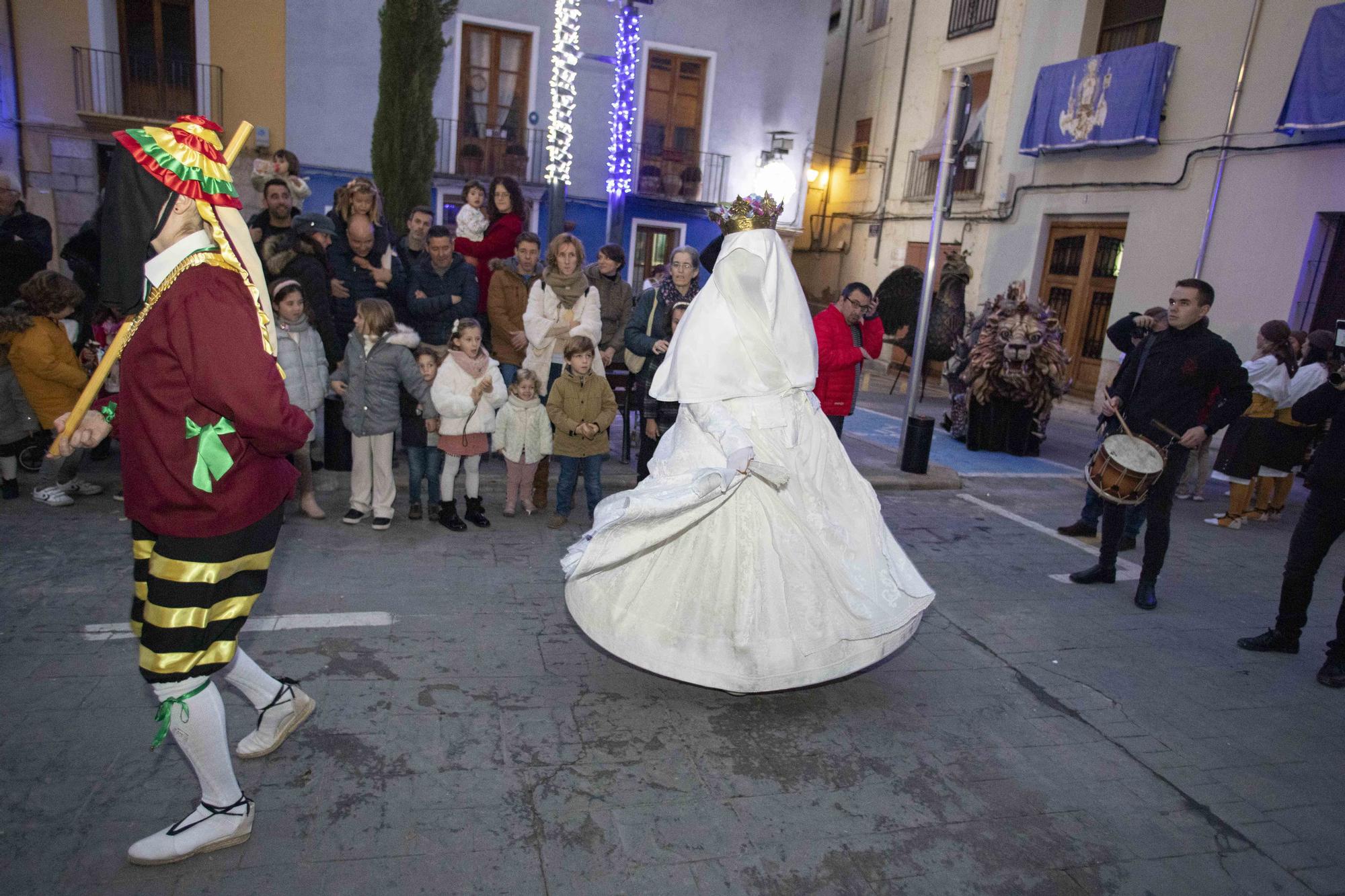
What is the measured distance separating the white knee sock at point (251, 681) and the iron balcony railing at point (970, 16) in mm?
18163

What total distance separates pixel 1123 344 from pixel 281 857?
297 inches

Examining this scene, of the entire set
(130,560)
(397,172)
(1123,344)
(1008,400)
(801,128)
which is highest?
(801,128)

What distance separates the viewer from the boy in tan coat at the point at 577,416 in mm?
6379

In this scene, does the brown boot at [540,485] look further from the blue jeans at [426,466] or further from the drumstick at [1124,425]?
the drumstick at [1124,425]

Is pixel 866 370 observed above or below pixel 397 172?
below

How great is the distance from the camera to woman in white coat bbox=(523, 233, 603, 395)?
23.1 feet

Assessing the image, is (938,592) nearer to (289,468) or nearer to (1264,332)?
(289,468)

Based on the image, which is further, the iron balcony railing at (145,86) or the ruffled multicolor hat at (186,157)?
the iron balcony railing at (145,86)

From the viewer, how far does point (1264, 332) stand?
8.27m

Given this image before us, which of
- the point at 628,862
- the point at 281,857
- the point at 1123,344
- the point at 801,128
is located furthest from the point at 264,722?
the point at 801,128

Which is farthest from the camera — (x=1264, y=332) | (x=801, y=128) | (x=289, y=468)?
(x=801, y=128)

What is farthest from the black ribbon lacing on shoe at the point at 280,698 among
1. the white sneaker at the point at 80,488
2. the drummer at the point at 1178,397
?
the drummer at the point at 1178,397

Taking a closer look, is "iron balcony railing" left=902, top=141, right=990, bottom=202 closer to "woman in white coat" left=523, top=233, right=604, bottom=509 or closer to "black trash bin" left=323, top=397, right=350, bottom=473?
"woman in white coat" left=523, top=233, right=604, bottom=509

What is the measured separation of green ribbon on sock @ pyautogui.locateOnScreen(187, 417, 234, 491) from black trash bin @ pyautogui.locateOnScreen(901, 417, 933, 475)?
7.21m
